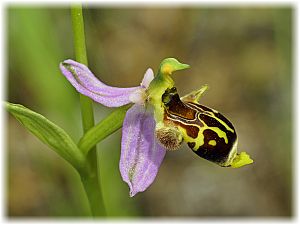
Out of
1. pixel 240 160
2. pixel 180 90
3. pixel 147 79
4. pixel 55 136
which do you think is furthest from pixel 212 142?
pixel 180 90

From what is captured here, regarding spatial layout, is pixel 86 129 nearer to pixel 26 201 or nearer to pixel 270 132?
pixel 26 201

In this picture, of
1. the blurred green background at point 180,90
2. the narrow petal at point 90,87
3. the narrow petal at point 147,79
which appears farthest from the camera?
the blurred green background at point 180,90


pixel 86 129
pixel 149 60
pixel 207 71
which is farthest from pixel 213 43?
pixel 86 129

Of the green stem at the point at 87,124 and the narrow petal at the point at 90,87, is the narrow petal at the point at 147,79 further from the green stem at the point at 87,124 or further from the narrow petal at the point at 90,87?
the green stem at the point at 87,124

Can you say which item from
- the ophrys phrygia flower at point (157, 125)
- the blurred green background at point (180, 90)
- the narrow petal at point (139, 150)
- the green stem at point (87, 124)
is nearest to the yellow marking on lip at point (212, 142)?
the ophrys phrygia flower at point (157, 125)

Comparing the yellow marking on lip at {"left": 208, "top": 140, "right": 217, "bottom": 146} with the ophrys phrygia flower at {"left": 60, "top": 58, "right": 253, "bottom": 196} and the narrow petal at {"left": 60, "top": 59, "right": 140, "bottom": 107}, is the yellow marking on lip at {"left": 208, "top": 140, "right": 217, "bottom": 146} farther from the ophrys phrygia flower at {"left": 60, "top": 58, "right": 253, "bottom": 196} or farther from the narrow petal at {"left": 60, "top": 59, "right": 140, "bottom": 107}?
the narrow petal at {"left": 60, "top": 59, "right": 140, "bottom": 107}

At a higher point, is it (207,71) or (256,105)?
(207,71)

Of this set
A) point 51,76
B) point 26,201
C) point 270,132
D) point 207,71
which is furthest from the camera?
point 207,71
